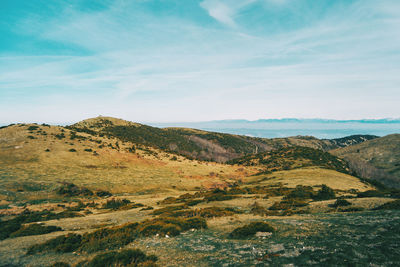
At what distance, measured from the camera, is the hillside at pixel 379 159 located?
9638cm

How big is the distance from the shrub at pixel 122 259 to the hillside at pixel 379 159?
111 metres

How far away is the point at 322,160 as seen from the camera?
9900cm

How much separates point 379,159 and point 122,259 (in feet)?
565

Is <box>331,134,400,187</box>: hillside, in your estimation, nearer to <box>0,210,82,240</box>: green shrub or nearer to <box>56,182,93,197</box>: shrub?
<box>56,182,93,197</box>: shrub

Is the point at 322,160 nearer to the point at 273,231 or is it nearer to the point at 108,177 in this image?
the point at 108,177

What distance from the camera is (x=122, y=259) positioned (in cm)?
948

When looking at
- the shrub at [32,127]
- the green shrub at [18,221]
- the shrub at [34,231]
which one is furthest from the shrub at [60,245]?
the shrub at [32,127]

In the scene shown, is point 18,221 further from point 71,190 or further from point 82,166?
point 82,166

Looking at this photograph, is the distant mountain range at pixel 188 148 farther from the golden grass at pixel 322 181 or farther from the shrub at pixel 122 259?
the shrub at pixel 122 259

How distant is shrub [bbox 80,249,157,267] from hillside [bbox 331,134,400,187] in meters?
111

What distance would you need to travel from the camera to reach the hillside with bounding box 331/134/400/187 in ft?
316

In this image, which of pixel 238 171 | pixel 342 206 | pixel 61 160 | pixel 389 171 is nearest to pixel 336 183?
pixel 342 206

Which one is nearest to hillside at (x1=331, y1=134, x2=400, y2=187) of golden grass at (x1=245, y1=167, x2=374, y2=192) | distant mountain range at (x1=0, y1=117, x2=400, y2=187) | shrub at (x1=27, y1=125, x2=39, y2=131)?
distant mountain range at (x1=0, y1=117, x2=400, y2=187)

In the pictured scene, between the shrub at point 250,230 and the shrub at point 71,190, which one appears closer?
the shrub at point 250,230
